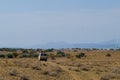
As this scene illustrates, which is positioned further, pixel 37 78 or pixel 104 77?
pixel 104 77

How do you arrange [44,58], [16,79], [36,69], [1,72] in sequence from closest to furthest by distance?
[16,79], [1,72], [36,69], [44,58]

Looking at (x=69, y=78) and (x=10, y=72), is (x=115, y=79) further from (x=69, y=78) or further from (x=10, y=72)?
(x=10, y=72)

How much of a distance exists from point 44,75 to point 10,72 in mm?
4323

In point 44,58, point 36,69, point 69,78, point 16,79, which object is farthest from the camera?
point 44,58

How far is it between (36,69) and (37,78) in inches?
286

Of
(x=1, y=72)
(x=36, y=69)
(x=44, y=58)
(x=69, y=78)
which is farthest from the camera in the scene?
(x=44, y=58)

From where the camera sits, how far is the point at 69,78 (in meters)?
34.5

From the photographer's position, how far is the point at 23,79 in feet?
97.6

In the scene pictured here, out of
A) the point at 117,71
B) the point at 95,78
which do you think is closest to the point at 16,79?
the point at 95,78

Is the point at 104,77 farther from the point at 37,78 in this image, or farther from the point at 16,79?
the point at 16,79

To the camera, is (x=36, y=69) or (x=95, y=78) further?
(x=36, y=69)

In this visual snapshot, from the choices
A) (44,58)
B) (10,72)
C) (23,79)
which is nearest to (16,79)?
(23,79)

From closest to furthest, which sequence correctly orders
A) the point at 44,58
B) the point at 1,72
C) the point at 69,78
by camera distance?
the point at 1,72
the point at 69,78
the point at 44,58

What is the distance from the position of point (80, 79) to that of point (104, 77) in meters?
2.57
